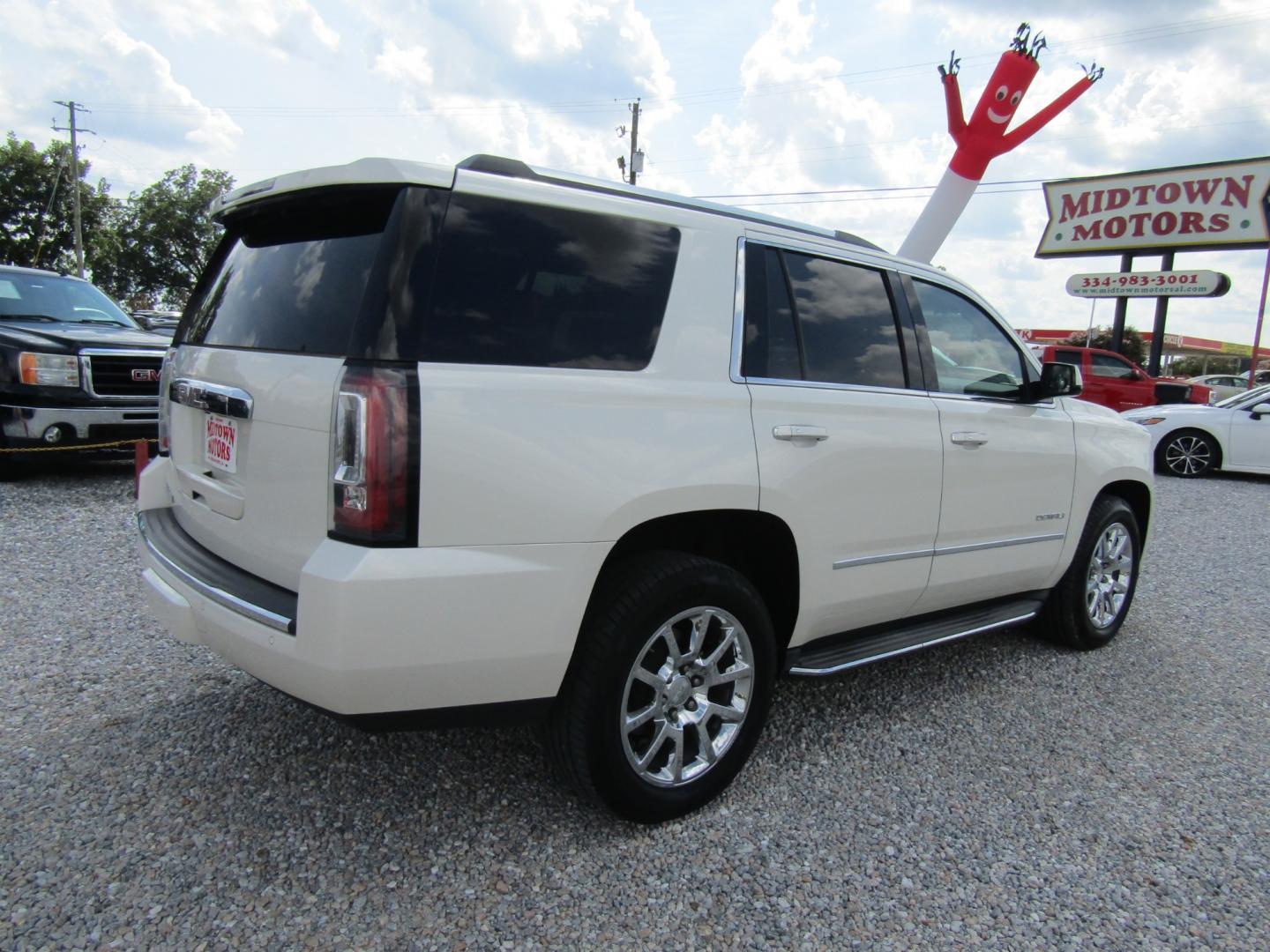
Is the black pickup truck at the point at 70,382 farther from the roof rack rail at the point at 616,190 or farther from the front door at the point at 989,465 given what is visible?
the front door at the point at 989,465

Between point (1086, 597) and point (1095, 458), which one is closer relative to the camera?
point (1095, 458)

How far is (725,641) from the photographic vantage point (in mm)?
2682

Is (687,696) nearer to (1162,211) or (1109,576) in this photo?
(1109,576)

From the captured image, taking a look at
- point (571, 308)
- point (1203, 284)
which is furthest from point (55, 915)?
point (1203, 284)

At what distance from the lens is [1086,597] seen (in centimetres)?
432

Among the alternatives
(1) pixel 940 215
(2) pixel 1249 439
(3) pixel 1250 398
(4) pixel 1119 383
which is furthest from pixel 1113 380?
(1) pixel 940 215

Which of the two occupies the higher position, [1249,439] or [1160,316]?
[1160,316]

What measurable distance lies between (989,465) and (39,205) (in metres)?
50.7

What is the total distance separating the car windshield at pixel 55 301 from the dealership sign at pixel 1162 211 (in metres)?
24.4

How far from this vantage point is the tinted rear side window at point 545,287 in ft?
7.11

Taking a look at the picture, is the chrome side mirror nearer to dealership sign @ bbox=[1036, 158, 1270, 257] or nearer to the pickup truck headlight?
the pickup truck headlight

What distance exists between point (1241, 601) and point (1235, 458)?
7040mm

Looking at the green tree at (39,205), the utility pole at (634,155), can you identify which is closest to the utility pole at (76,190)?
the green tree at (39,205)

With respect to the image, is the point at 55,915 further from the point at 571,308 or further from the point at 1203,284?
the point at 1203,284
